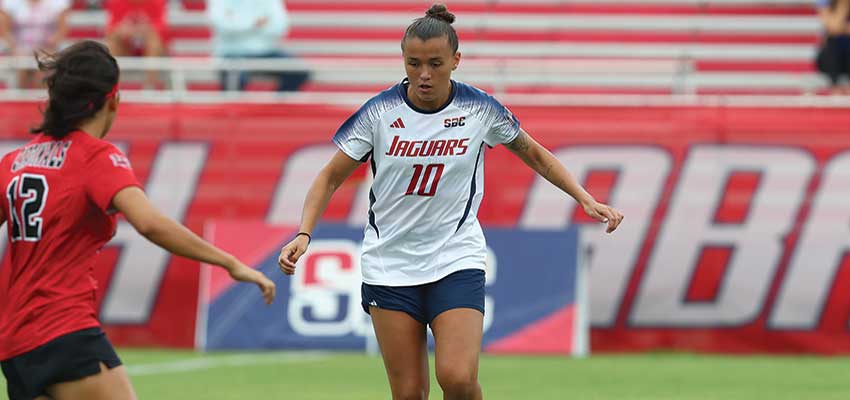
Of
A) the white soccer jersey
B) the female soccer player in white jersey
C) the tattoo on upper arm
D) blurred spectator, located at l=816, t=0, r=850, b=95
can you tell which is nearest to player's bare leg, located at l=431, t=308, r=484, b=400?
the female soccer player in white jersey

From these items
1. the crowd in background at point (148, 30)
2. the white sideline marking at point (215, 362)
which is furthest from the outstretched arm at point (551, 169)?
the crowd in background at point (148, 30)

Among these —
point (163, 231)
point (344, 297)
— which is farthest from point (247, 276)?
point (344, 297)

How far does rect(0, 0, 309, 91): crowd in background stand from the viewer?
16.6 meters

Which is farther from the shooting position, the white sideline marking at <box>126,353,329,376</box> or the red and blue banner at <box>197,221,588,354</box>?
the red and blue banner at <box>197,221,588,354</box>

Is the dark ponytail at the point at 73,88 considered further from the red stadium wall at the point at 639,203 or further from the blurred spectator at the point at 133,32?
the blurred spectator at the point at 133,32

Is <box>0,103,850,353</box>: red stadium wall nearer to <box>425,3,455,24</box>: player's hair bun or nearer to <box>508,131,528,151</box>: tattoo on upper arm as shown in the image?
<box>508,131,528,151</box>: tattoo on upper arm

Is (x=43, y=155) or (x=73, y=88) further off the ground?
(x=73, y=88)

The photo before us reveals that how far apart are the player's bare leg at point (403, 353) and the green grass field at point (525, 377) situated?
3.70 m

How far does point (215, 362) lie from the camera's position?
45.5ft

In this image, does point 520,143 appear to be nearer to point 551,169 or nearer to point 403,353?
point 551,169

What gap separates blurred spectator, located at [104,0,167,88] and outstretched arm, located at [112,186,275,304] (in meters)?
11.5

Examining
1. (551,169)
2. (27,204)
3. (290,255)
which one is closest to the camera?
(27,204)

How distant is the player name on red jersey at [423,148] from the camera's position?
7.21 meters

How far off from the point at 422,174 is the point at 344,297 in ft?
26.2
